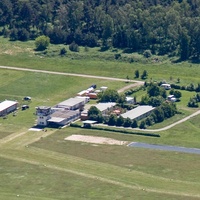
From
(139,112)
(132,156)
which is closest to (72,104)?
(139,112)

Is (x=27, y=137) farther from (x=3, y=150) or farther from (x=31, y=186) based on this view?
(x=31, y=186)

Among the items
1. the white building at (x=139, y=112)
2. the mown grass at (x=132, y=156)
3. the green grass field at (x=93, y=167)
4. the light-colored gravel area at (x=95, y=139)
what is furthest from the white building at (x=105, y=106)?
the light-colored gravel area at (x=95, y=139)

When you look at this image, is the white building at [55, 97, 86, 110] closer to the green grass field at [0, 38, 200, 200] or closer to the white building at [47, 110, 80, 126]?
the white building at [47, 110, 80, 126]

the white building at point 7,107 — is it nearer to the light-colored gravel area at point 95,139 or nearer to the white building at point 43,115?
the white building at point 43,115

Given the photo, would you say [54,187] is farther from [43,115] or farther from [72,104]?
[72,104]

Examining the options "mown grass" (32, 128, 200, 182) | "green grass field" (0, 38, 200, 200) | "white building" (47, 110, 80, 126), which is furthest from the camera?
"white building" (47, 110, 80, 126)

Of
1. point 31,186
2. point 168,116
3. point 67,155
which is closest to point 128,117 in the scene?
point 168,116

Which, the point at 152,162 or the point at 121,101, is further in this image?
the point at 121,101

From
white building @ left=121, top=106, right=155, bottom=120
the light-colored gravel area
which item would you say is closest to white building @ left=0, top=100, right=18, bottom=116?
the light-colored gravel area
